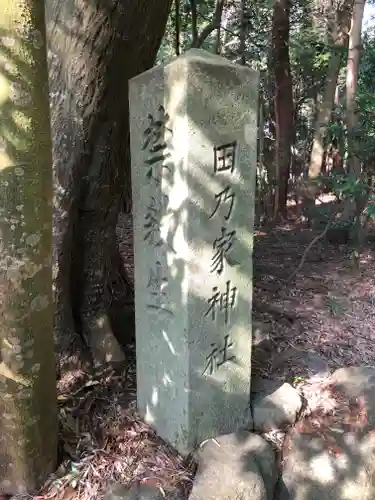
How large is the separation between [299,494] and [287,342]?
1371 mm

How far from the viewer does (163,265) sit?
2492 millimetres

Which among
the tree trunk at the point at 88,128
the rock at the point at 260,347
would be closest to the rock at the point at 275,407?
the rock at the point at 260,347

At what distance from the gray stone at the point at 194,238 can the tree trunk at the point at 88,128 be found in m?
0.58

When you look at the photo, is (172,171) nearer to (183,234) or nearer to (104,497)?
(183,234)

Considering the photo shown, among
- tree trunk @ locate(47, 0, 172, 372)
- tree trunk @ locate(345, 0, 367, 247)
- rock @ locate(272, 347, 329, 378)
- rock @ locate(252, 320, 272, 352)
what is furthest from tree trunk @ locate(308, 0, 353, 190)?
tree trunk @ locate(47, 0, 172, 372)

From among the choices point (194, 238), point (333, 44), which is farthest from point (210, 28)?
point (194, 238)

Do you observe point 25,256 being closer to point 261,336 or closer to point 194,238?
point 194,238

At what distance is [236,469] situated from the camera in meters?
2.34

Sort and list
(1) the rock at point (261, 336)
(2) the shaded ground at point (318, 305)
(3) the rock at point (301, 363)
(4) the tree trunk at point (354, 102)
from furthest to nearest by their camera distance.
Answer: (4) the tree trunk at point (354, 102)
(2) the shaded ground at point (318, 305)
(1) the rock at point (261, 336)
(3) the rock at point (301, 363)

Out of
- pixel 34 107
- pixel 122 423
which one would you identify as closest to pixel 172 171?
pixel 34 107

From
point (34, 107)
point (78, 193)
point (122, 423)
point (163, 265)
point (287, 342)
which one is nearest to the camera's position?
point (34, 107)

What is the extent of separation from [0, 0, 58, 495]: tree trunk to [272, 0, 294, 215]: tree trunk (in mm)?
6384

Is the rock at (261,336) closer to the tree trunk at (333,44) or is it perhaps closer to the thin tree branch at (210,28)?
the tree trunk at (333,44)

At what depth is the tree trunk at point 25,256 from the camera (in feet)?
6.09
